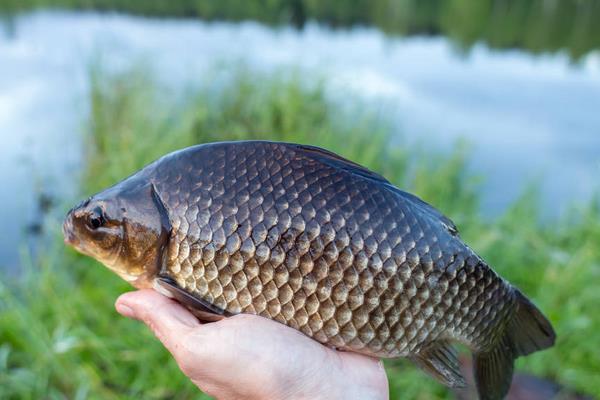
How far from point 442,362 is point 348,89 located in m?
5.01

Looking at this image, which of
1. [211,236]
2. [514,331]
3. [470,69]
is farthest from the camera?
[470,69]

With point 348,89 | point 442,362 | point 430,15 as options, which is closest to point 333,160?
point 442,362

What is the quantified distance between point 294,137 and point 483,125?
4766 millimetres

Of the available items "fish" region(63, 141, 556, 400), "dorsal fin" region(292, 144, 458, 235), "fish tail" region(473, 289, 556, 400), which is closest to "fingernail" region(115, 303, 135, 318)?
"fish" region(63, 141, 556, 400)

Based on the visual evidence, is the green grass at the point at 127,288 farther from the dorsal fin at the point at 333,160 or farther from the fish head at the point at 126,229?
the dorsal fin at the point at 333,160

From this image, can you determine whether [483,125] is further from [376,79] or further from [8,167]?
[8,167]

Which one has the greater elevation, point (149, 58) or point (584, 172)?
point (149, 58)

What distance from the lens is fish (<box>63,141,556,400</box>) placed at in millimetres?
1614

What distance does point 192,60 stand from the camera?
26.3 ft

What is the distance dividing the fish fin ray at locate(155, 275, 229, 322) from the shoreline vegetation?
1066 centimetres

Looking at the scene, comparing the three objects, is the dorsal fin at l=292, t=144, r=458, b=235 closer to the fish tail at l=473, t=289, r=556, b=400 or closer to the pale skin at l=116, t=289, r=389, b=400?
the fish tail at l=473, t=289, r=556, b=400

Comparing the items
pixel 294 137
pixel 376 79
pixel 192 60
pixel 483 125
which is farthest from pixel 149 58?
pixel 483 125

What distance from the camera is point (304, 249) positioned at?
1616mm

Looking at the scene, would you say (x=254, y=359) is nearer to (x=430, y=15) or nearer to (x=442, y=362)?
(x=442, y=362)
